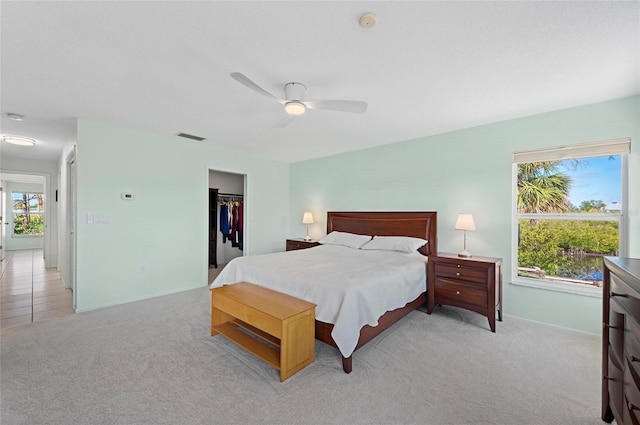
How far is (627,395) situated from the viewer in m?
1.21

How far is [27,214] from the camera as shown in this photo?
30.0 feet

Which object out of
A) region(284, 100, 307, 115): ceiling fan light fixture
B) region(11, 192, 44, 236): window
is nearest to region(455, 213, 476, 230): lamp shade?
region(284, 100, 307, 115): ceiling fan light fixture

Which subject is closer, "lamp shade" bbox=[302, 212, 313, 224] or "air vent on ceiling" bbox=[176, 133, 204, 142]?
"air vent on ceiling" bbox=[176, 133, 204, 142]

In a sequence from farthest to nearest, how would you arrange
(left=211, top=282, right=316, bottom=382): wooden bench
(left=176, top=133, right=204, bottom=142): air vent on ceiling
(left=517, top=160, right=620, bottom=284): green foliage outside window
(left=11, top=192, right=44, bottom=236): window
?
(left=11, top=192, right=44, bottom=236): window
(left=176, top=133, right=204, bottom=142): air vent on ceiling
(left=517, top=160, right=620, bottom=284): green foliage outside window
(left=211, top=282, right=316, bottom=382): wooden bench

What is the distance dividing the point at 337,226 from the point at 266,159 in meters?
2.12

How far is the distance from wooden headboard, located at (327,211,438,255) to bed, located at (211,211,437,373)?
1 cm

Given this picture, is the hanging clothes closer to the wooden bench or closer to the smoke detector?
the wooden bench

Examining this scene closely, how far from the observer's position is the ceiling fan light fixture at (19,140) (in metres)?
4.00

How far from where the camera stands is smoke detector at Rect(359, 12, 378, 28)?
5.01 feet

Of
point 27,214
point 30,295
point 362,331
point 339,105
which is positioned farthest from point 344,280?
point 27,214

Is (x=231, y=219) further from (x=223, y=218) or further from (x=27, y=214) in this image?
(x=27, y=214)

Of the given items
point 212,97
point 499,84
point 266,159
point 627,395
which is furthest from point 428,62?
point 266,159

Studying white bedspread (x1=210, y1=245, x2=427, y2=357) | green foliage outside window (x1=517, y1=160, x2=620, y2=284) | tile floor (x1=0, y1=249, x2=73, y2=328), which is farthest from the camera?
tile floor (x1=0, y1=249, x2=73, y2=328)

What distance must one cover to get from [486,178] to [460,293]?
5.07 feet
